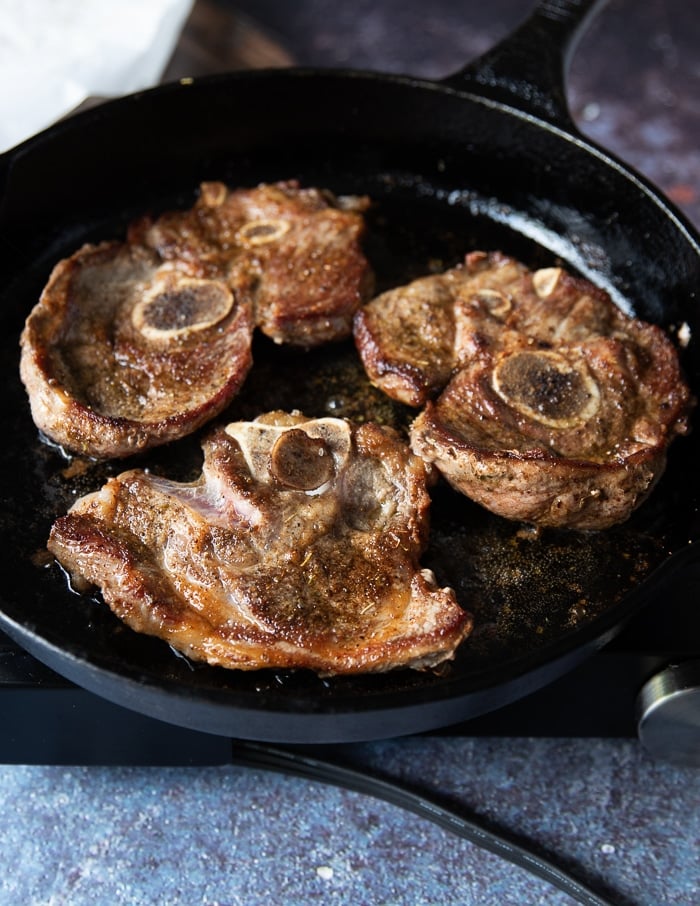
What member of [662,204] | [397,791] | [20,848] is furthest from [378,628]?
[662,204]

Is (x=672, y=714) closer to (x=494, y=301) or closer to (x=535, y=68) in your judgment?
(x=494, y=301)

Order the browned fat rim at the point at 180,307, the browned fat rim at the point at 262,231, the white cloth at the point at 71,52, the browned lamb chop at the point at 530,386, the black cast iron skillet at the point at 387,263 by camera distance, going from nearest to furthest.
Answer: the black cast iron skillet at the point at 387,263 → the browned lamb chop at the point at 530,386 → the browned fat rim at the point at 180,307 → the browned fat rim at the point at 262,231 → the white cloth at the point at 71,52

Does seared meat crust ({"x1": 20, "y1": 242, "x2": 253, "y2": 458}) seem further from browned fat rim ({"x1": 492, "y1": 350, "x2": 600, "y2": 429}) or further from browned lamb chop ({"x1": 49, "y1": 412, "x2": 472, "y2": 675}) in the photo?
browned fat rim ({"x1": 492, "y1": 350, "x2": 600, "y2": 429})

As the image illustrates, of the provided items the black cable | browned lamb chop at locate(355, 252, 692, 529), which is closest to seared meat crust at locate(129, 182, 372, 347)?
browned lamb chop at locate(355, 252, 692, 529)

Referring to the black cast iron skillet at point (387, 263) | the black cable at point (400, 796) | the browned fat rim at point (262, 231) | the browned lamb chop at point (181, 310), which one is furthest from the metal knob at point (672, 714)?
the browned fat rim at point (262, 231)

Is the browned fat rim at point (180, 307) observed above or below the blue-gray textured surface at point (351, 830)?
above

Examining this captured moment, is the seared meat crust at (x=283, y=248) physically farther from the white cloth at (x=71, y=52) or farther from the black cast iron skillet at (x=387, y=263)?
the white cloth at (x=71, y=52)
